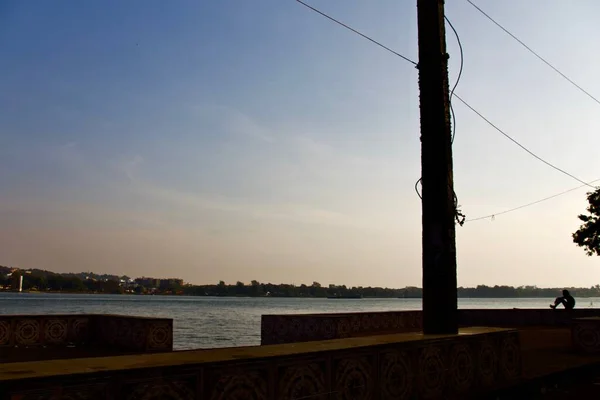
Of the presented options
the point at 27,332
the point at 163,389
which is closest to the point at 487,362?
the point at 163,389

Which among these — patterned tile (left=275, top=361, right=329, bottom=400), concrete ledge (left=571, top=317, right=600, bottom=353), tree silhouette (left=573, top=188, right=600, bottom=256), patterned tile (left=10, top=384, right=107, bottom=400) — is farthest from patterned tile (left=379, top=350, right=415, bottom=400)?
tree silhouette (left=573, top=188, right=600, bottom=256)

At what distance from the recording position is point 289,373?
5.00 metres

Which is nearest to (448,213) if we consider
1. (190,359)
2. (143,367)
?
(190,359)

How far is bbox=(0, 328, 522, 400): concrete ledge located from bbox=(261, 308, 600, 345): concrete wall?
10976 mm

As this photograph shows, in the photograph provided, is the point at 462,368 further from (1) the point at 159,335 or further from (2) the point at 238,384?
(1) the point at 159,335

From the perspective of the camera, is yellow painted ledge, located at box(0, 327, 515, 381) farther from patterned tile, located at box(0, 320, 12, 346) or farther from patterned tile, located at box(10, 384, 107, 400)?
patterned tile, located at box(0, 320, 12, 346)

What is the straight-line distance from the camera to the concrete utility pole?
28.8 feet

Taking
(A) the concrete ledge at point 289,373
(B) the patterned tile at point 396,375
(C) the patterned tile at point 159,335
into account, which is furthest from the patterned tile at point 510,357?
(C) the patterned tile at point 159,335

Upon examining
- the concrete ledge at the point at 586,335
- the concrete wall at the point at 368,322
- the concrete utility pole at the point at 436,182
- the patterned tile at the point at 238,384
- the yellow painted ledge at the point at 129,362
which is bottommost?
the concrete wall at the point at 368,322

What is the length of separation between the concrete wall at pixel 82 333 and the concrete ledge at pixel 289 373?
1030cm

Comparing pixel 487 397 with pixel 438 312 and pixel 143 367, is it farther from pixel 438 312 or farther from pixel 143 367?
pixel 143 367

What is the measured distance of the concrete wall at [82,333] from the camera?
50.9ft

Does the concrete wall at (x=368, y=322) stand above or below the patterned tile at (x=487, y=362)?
below

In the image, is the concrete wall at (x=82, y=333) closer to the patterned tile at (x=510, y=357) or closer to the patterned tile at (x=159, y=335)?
the patterned tile at (x=159, y=335)
